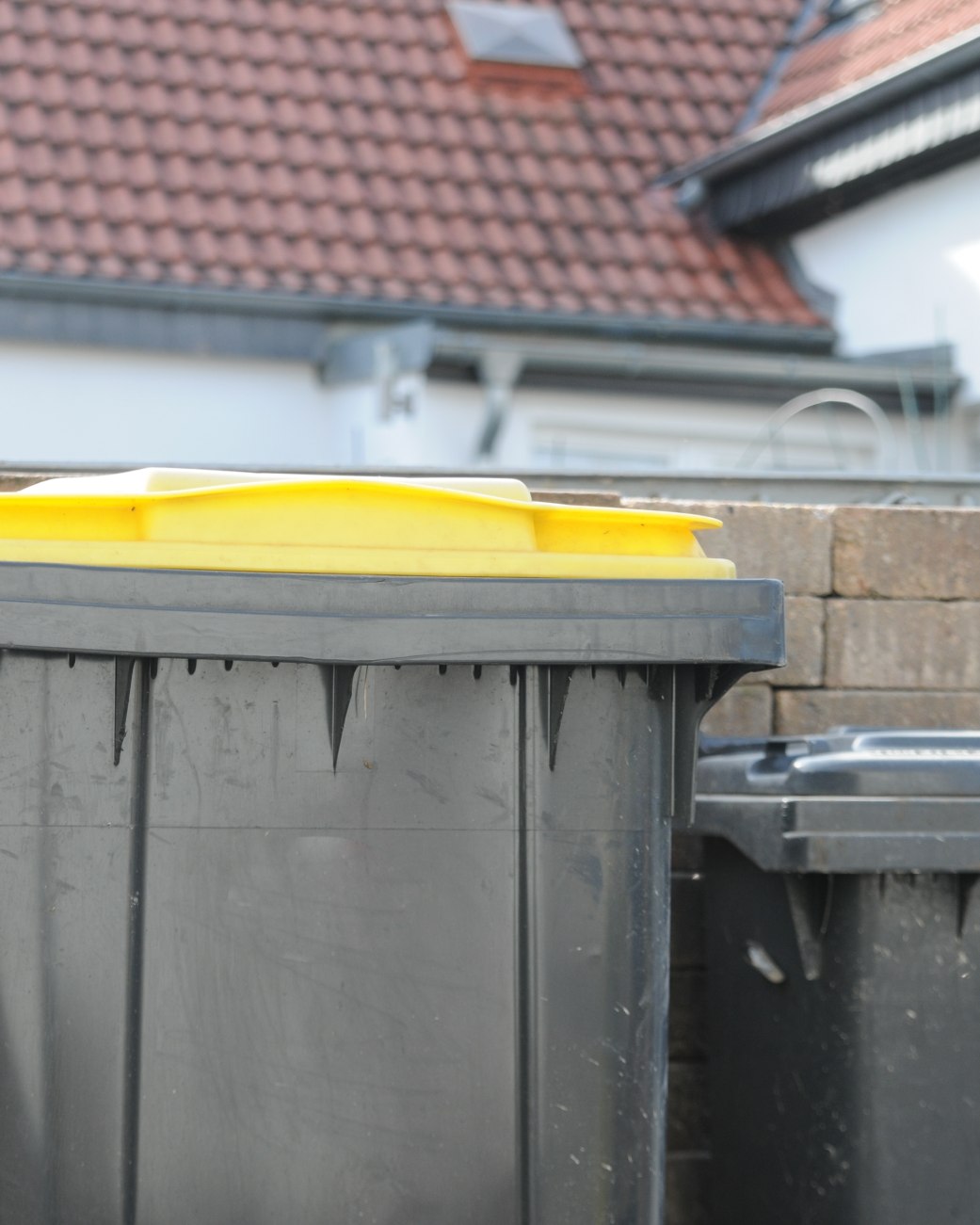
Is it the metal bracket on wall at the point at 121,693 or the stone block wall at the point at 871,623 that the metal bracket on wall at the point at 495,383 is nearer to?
the stone block wall at the point at 871,623

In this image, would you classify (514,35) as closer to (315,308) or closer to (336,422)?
(315,308)

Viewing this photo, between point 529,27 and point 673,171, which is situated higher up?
point 529,27

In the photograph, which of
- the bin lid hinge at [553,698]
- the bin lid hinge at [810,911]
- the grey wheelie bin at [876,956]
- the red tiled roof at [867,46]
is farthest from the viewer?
the red tiled roof at [867,46]

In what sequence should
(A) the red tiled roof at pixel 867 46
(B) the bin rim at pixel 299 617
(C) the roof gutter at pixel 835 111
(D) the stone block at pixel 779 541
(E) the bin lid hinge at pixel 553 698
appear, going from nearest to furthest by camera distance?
(B) the bin rim at pixel 299 617
(E) the bin lid hinge at pixel 553 698
(D) the stone block at pixel 779 541
(C) the roof gutter at pixel 835 111
(A) the red tiled roof at pixel 867 46

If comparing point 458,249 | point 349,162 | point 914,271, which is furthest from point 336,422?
point 914,271

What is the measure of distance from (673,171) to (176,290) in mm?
3090

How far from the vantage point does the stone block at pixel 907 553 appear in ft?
11.2

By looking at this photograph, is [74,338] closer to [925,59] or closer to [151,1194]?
[925,59]

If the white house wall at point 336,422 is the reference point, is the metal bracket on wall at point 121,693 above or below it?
below

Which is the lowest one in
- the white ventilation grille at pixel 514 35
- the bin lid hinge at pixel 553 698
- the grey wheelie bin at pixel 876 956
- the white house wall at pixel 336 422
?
the grey wheelie bin at pixel 876 956

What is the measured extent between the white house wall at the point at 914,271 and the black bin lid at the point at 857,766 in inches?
234

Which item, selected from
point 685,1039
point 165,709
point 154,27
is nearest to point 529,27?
point 154,27

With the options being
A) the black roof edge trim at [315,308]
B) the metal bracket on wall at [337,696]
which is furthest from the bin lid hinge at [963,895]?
the black roof edge trim at [315,308]

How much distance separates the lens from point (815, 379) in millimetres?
8492
